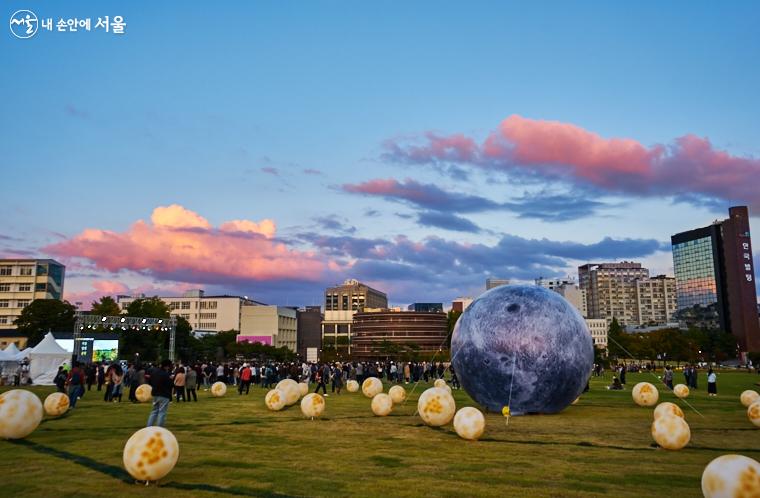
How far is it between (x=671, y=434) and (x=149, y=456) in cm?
1330

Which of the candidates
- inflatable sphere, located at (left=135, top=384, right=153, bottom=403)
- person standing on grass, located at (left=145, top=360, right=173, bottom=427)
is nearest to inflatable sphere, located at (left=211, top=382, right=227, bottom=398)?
inflatable sphere, located at (left=135, top=384, right=153, bottom=403)

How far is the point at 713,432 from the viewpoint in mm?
19922

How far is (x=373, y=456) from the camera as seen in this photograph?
14.8 metres

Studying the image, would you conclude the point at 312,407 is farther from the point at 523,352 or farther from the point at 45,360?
the point at 45,360

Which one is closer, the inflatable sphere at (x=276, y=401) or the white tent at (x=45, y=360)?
the inflatable sphere at (x=276, y=401)

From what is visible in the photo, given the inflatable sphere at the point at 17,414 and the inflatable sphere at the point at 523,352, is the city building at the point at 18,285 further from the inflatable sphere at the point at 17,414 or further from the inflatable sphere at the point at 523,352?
the inflatable sphere at the point at 523,352

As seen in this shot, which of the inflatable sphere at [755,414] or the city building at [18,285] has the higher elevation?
the city building at [18,285]

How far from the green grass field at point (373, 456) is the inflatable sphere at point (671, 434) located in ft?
1.05

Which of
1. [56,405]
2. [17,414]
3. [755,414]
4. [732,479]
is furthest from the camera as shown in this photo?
[56,405]

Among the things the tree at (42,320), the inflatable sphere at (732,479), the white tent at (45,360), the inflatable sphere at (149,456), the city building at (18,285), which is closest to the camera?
the inflatable sphere at (732,479)

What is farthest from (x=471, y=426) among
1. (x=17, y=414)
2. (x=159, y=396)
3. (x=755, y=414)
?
(x=17, y=414)

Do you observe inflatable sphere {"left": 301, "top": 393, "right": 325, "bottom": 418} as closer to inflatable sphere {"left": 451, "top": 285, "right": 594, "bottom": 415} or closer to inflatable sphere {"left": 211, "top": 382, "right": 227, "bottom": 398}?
inflatable sphere {"left": 451, "top": 285, "right": 594, "bottom": 415}

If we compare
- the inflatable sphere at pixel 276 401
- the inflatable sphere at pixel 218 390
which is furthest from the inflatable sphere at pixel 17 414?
the inflatable sphere at pixel 218 390

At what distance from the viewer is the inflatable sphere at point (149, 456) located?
11.2 metres
